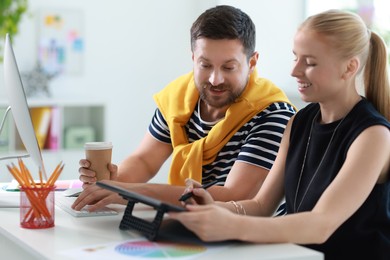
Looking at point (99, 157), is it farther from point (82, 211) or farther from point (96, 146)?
point (82, 211)

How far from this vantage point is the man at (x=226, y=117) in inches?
97.5

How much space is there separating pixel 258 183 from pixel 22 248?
0.90 meters

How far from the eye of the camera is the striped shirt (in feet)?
8.16

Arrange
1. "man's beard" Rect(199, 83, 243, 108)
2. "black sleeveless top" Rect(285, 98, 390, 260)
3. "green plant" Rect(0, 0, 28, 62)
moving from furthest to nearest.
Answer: "green plant" Rect(0, 0, 28, 62)
"man's beard" Rect(199, 83, 243, 108)
"black sleeveless top" Rect(285, 98, 390, 260)

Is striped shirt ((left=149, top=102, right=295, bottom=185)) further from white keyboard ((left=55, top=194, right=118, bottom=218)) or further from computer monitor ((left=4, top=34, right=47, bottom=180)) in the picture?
computer monitor ((left=4, top=34, right=47, bottom=180))

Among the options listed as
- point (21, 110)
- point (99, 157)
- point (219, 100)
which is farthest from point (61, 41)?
point (21, 110)

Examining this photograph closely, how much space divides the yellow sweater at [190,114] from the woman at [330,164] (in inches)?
16.5

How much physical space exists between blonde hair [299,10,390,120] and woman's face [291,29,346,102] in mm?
20

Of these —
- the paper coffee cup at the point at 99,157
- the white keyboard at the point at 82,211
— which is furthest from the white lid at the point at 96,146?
the white keyboard at the point at 82,211

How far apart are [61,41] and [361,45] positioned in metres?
3.59

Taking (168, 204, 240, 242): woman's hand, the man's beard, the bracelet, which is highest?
the man's beard

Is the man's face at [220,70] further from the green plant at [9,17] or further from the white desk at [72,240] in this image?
the green plant at [9,17]

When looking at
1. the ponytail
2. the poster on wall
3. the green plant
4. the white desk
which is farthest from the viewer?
the poster on wall

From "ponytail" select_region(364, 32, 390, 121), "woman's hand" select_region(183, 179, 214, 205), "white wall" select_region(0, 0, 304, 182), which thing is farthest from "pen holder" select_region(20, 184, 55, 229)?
"white wall" select_region(0, 0, 304, 182)
